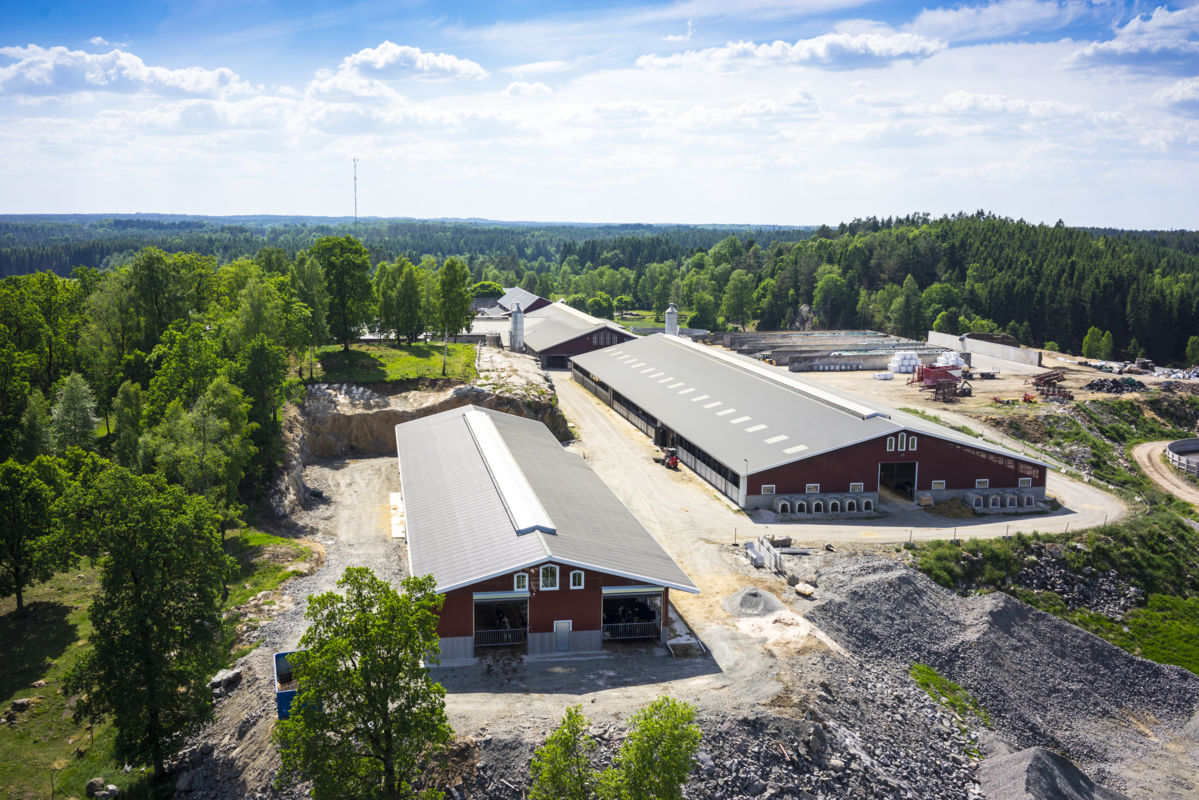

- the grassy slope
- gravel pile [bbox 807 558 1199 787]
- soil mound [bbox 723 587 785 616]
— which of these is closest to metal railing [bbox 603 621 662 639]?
soil mound [bbox 723 587 785 616]

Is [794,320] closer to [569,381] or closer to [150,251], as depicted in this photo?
[569,381]

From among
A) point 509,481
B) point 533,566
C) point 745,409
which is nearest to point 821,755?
point 533,566

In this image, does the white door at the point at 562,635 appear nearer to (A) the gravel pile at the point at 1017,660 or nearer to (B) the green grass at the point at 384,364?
(A) the gravel pile at the point at 1017,660

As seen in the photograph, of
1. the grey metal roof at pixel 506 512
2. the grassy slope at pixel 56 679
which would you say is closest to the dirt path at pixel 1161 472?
the grey metal roof at pixel 506 512

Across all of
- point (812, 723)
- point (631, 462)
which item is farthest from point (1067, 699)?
point (631, 462)

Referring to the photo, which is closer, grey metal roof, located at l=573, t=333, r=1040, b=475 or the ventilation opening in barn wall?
grey metal roof, located at l=573, t=333, r=1040, b=475

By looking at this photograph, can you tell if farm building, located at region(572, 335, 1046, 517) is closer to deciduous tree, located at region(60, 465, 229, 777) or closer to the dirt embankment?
the dirt embankment
